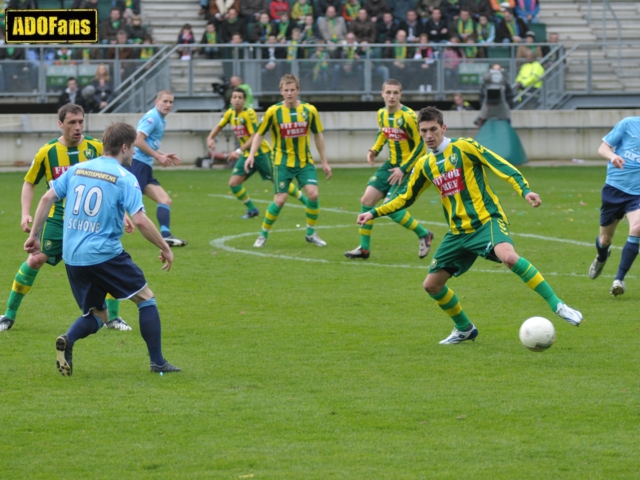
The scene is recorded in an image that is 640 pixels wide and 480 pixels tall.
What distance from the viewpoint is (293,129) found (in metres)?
13.8

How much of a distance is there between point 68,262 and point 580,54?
23.1 metres

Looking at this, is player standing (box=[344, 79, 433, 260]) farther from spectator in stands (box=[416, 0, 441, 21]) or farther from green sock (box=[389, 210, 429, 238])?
spectator in stands (box=[416, 0, 441, 21])

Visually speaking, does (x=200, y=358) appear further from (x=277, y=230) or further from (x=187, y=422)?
(x=277, y=230)

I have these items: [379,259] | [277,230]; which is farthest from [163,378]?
[277,230]

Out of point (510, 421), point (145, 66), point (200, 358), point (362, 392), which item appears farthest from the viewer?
point (145, 66)

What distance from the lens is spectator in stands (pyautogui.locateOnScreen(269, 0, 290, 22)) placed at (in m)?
28.1

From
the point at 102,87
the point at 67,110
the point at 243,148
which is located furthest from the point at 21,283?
the point at 102,87

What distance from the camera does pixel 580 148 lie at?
27.4 metres

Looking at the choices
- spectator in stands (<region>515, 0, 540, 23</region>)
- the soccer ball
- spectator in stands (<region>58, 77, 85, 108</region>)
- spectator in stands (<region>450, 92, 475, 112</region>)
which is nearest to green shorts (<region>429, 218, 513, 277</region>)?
the soccer ball

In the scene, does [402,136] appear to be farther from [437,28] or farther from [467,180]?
[437,28]

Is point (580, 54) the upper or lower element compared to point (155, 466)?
upper

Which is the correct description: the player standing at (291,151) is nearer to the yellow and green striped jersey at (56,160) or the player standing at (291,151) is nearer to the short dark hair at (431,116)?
the yellow and green striped jersey at (56,160)

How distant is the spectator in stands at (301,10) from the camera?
92.6 ft
